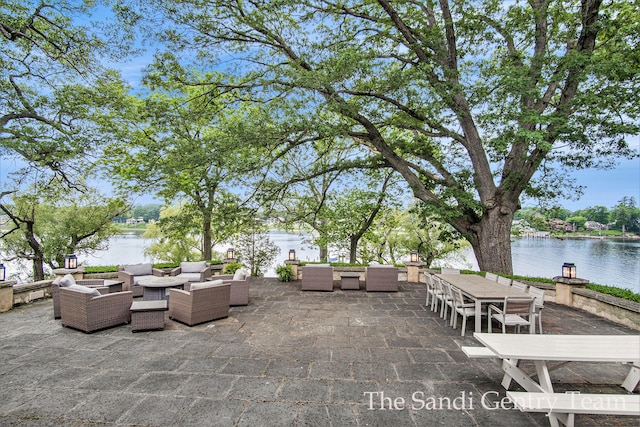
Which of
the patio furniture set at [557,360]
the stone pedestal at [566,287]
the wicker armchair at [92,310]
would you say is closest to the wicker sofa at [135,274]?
the wicker armchair at [92,310]

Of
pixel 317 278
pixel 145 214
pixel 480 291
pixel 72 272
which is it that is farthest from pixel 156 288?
pixel 145 214

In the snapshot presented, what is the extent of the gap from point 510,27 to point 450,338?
7.69 m

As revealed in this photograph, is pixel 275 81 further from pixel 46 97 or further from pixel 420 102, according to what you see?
pixel 46 97

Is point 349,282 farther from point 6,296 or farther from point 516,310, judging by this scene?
point 6,296

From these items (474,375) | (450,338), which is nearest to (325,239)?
(450,338)

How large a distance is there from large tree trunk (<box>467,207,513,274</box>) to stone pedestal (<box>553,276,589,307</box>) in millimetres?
1250

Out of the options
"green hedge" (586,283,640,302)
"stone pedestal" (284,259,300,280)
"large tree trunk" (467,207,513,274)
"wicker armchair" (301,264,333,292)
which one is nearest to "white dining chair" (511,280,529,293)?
"green hedge" (586,283,640,302)

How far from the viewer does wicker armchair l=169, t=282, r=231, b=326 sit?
4.95 m

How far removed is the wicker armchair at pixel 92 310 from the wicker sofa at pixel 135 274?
2.07 metres

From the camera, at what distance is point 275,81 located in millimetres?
7230

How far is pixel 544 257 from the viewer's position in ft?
87.6

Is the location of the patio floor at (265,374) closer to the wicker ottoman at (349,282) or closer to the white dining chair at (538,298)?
the white dining chair at (538,298)

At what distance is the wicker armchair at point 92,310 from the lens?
14.8 ft

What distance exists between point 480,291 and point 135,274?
761 centimetres
